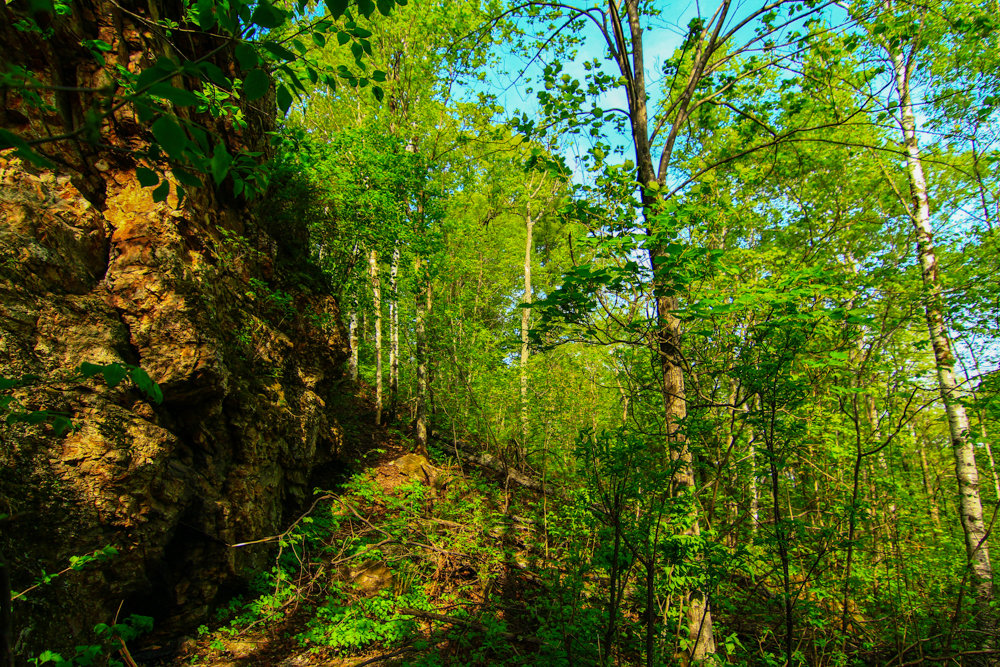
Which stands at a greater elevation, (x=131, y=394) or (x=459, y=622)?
(x=131, y=394)

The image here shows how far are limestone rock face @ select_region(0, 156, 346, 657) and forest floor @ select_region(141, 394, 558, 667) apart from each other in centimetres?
58

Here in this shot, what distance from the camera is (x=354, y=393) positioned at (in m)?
13.5

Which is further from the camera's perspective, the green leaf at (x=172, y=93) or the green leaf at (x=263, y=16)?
the green leaf at (x=263, y=16)

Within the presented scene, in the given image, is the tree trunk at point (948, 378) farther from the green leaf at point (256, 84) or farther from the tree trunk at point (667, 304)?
the green leaf at point (256, 84)

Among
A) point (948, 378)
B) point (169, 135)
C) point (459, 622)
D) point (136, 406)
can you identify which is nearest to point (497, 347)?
point (459, 622)

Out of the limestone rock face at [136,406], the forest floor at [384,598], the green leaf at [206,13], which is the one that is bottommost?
the forest floor at [384,598]

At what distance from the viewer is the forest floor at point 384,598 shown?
4797 mm

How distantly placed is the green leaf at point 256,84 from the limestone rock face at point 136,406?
9.54 feet

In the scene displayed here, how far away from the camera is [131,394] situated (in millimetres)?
4344

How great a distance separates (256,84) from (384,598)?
21.0ft

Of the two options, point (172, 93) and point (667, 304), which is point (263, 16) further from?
point (667, 304)

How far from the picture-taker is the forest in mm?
3045

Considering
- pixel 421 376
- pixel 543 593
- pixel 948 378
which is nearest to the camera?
pixel 543 593

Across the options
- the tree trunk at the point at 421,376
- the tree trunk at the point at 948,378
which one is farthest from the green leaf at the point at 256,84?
the tree trunk at the point at 421,376
